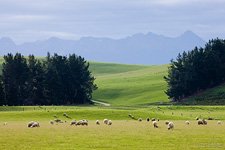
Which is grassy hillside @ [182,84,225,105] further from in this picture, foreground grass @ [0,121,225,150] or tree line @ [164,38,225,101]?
foreground grass @ [0,121,225,150]

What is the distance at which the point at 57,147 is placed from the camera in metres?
37.2

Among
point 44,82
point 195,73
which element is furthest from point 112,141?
point 195,73

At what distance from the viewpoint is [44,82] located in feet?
448

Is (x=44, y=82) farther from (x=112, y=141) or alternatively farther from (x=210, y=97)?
(x=112, y=141)

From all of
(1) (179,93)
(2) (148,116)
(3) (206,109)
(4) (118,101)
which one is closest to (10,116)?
(2) (148,116)

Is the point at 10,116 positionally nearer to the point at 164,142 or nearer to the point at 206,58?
the point at 164,142

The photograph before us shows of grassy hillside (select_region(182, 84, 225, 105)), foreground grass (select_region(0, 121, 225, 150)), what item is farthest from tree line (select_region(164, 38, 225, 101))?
foreground grass (select_region(0, 121, 225, 150))

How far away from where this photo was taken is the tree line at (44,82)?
13188 centimetres

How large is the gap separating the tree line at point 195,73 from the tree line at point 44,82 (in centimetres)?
2539

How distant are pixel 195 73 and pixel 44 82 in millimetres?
43774

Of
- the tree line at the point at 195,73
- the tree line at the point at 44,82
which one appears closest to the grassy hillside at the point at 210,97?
the tree line at the point at 195,73

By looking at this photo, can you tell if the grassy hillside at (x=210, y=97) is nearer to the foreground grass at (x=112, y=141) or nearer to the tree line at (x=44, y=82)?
the tree line at (x=44, y=82)

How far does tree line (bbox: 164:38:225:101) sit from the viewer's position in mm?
144875

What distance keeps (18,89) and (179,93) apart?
47.0 metres
